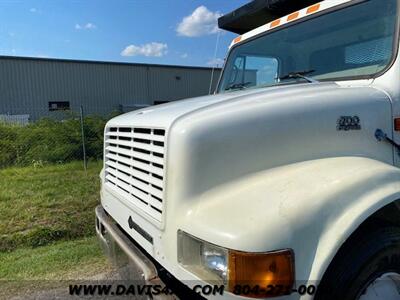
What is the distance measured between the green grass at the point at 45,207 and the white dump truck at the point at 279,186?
2.92 m

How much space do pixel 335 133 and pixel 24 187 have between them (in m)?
7.15

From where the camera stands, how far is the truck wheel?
2213 mm

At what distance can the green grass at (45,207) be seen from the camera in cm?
595

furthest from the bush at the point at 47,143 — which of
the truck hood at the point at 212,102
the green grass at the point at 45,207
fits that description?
→ the truck hood at the point at 212,102

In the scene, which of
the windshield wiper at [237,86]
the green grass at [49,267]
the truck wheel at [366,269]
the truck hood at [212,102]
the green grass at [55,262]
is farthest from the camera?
the green grass at [55,262]

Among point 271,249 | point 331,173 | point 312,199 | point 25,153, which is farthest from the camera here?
point 25,153

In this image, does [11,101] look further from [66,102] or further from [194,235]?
[194,235]

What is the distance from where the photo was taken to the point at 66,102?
32.4m

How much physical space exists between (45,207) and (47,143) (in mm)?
5578

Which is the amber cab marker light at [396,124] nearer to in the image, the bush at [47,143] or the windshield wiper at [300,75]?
the windshield wiper at [300,75]

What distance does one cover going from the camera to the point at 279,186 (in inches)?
91.3

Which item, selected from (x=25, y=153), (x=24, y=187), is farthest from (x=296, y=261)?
(x=25, y=153)

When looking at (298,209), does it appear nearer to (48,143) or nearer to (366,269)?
(366,269)

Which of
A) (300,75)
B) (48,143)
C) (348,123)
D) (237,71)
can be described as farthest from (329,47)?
(48,143)
